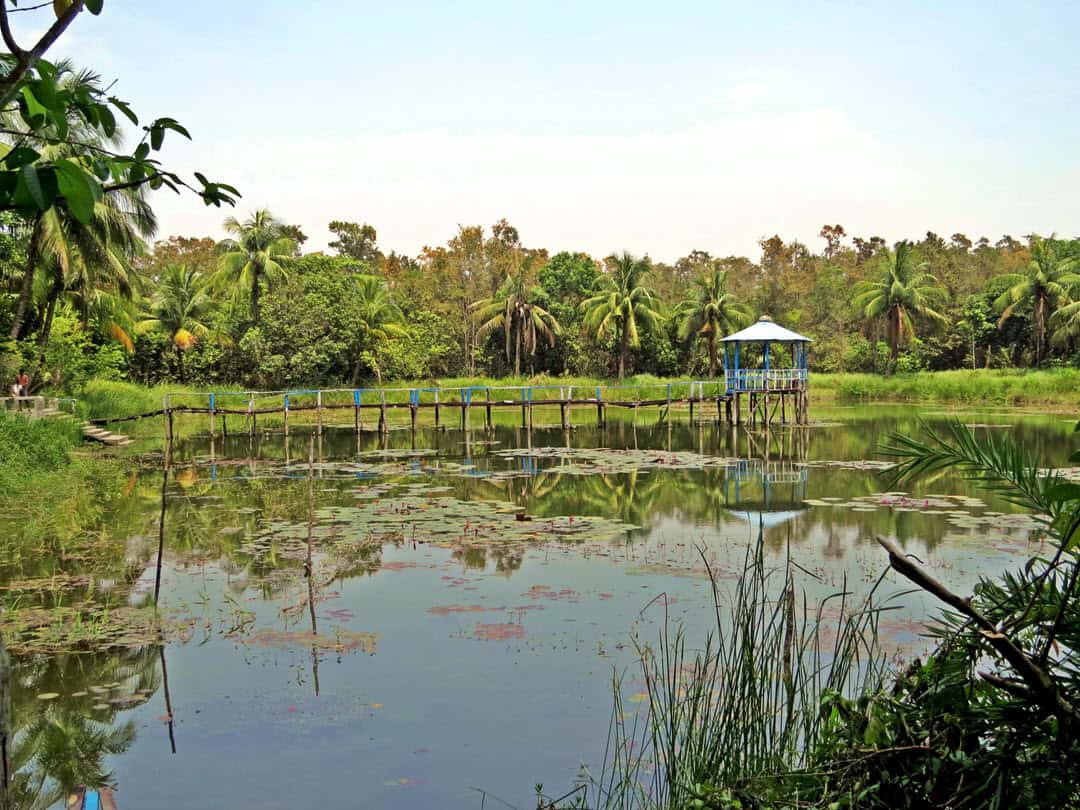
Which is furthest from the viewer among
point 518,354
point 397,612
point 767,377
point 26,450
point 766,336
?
point 518,354

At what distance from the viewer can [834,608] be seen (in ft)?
23.4

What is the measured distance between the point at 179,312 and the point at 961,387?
27.4 metres

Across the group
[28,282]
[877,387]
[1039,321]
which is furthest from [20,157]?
[1039,321]

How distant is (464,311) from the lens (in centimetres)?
4178

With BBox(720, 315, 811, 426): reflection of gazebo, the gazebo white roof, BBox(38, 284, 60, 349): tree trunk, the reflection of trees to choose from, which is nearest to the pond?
the reflection of trees

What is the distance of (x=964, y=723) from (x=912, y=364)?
40815 millimetres

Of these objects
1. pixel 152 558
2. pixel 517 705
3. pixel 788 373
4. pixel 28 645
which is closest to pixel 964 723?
pixel 517 705

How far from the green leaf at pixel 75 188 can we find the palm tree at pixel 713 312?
37085 mm

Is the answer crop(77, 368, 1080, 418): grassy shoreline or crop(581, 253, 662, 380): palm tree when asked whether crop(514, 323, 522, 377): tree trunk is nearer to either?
crop(77, 368, 1080, 418): grassy shoreline

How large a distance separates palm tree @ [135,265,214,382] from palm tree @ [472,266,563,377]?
10.0 metres

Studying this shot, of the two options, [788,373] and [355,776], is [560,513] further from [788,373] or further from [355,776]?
[788,373]

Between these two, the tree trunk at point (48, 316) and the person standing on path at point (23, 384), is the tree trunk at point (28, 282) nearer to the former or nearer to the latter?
the person standing on path at point (23, 384)

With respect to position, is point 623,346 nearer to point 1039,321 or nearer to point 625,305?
point 625,305

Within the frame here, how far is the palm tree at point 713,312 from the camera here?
1489 inches
